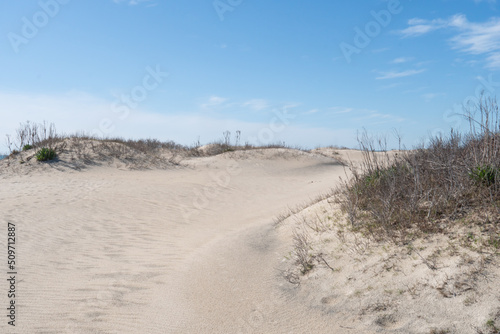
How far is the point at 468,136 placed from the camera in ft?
20.2

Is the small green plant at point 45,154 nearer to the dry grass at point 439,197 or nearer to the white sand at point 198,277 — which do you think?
the white sand at point 198,277

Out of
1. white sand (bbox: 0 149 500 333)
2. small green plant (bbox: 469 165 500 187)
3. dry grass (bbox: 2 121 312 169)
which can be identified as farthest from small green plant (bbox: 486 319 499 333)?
dry grass (bbox: 2 121 312 169)

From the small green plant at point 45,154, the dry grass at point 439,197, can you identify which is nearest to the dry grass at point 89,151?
the small green plant at point 45,154

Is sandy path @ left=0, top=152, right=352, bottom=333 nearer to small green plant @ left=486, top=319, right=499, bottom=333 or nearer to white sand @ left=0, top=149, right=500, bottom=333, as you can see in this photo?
white sand @ left=0, top=149, right=500, bottom=333

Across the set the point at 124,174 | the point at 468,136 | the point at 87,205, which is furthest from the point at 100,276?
the point at 124,174

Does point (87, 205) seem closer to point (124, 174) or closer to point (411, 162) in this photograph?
point (124, 174)

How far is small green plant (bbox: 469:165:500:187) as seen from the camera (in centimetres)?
481

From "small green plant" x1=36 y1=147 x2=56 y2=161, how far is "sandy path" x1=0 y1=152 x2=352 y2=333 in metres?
1.93

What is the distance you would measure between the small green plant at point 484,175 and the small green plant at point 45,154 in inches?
683

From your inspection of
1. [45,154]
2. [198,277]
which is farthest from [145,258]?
[45,154]

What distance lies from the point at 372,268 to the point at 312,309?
95cm

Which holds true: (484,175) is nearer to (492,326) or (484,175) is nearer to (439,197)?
(439,197)

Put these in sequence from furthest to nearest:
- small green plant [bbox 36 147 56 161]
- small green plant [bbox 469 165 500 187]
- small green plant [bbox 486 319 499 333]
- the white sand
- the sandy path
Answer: small green plant [bbox 36 147 56 161] → small green plant [bbox 469 165 500 187] → the sandy path → the white sand → small green plant [bbox 486 319 499 333]

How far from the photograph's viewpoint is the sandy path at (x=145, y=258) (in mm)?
4340
